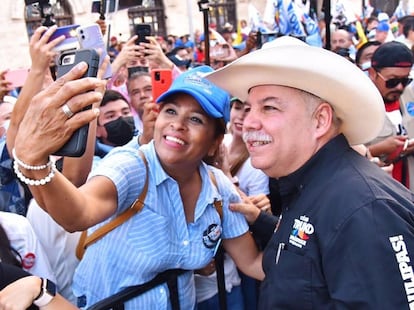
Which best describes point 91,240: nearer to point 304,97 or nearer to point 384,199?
point 304,97

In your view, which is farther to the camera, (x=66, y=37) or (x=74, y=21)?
(x=74, y=21)

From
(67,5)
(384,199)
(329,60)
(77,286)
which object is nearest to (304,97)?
(329,60)

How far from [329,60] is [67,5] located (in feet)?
57.1

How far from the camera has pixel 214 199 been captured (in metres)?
1.87

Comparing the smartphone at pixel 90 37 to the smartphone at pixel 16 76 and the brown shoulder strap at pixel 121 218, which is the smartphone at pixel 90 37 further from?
the smartphone at pixel 16 76

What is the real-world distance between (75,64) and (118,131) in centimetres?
170

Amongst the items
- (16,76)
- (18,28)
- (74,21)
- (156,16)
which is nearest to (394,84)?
(16,76)

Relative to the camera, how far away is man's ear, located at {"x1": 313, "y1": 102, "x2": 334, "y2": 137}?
4.63 ft

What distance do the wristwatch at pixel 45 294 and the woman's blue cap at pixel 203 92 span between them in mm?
817

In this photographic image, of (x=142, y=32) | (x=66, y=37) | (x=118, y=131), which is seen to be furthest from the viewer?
(x=142, y=32)

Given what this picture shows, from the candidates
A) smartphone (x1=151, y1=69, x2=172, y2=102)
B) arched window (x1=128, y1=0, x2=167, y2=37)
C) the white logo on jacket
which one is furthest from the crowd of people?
arched window (x1=128, y1=0, x2=167, y2=37)

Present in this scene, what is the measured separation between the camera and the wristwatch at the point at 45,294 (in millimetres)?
1446

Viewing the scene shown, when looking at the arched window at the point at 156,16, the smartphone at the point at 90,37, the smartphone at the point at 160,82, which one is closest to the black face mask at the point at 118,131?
the smartphone at the point at 160,82

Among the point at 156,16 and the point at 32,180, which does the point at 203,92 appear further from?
the point at 156,16
